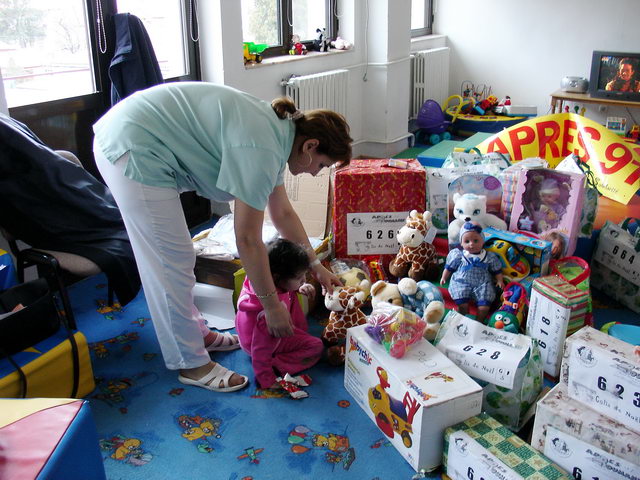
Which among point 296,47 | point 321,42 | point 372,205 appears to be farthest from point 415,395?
point 321,42

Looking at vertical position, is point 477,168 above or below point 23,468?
above

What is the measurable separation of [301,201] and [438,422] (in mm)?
1392

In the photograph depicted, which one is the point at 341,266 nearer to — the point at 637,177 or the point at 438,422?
the point at 438,422

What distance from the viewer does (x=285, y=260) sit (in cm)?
189

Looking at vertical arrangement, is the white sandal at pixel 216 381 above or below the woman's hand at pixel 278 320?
below

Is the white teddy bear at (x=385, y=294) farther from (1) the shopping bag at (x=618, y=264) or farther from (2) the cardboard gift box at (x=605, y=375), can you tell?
(1) the shopping bag at (x=618, y=264)

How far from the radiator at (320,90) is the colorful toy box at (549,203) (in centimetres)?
182

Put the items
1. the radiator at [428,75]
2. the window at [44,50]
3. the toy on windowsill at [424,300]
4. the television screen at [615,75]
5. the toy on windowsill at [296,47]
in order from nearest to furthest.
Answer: the toy on windowsill at [424,300]
the window at [44,50]
the toy on windowsill at [296,47]
the television screen at [615,75]
the radiator at [428,75]

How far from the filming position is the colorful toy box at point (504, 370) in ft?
5.46

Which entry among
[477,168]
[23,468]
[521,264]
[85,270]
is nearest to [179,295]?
[85,270]

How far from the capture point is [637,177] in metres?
2.98

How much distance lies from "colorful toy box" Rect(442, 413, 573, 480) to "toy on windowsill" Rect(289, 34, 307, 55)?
308 cm

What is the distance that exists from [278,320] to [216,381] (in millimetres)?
401

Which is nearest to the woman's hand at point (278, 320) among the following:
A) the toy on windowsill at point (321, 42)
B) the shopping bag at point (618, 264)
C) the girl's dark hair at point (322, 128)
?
the girl's dark hair at point (322, 128)
